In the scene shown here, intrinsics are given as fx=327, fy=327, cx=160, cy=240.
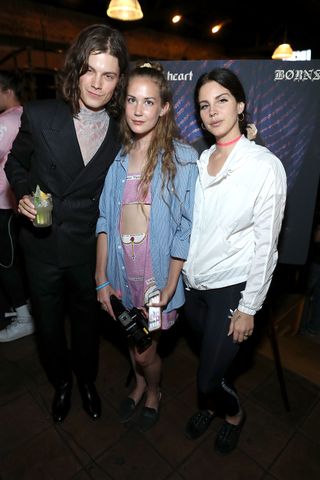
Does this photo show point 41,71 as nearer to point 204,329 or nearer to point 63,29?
point 63,29

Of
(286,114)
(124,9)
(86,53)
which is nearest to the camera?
(86,53)

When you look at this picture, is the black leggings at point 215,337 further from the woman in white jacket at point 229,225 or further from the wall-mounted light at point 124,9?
the wall-mounted light at point 124,9

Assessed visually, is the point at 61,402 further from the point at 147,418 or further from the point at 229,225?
the point at 229,225

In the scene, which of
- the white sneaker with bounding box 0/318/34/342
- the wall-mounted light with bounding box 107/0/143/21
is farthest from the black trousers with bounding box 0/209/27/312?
the wall-mounted light with bounding box 107/0/143/21

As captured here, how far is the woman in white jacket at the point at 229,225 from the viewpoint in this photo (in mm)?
1513

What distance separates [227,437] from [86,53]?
89.1 inches

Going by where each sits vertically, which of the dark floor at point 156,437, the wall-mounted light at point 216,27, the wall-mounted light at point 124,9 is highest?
the wall-mounted light at point 216,27

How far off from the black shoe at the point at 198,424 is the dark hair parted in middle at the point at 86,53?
197cm

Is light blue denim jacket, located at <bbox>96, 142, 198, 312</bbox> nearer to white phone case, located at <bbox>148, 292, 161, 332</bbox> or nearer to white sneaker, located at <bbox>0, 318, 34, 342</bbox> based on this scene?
white phone case, located at <bbox>148, 292, 161, 332</bbox>

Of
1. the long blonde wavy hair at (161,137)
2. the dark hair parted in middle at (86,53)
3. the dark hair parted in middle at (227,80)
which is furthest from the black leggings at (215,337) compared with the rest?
the dark hair parted in middle at (86,53)

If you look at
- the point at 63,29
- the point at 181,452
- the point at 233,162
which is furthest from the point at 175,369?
the point at 63,29

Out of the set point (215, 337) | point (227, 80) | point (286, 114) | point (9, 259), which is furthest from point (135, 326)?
point (9, 259)

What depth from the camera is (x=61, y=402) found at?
2.17 meters

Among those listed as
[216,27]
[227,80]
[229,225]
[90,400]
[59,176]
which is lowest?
[90,400]
